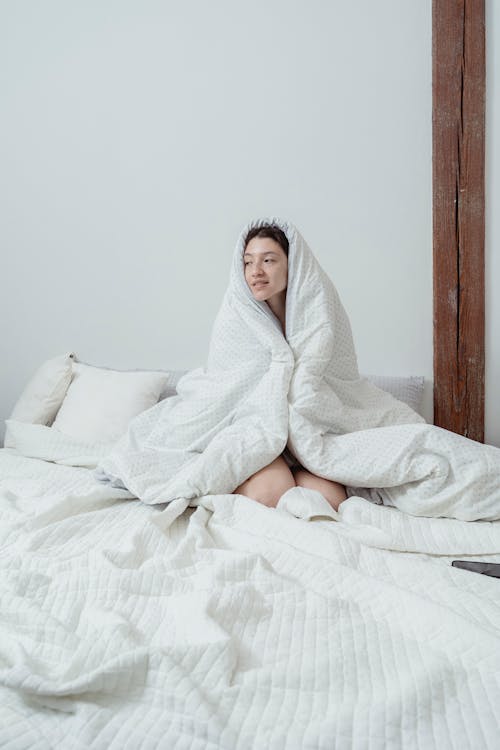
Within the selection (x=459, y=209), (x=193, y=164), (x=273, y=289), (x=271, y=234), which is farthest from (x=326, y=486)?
(x=193, y=164)

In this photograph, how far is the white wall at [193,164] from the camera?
8.85 feet

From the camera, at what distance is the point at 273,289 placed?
2.15 metres

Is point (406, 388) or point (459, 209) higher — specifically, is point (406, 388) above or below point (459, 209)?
below

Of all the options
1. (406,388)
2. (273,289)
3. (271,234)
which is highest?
(271,234)

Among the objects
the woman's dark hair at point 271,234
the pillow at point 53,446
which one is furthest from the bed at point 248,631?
the woman's dark hair at point 271,234

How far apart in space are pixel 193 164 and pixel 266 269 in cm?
110

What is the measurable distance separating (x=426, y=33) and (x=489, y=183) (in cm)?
64

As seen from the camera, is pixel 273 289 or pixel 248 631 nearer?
pixel 248 631

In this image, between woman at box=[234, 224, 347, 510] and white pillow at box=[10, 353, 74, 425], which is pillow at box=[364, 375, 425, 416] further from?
white pillow at box=[10, 353, 74, 425]

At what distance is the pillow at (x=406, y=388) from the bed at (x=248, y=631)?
106cm

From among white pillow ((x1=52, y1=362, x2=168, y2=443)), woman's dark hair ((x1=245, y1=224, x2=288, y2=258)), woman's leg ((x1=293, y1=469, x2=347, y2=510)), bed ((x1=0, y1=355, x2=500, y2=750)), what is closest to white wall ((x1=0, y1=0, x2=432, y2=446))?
white pillow ((x1=52, y1=362, x2=168, y2=443))

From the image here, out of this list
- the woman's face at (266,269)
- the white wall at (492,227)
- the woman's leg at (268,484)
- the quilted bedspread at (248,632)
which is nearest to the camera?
the quilted bedspread at (248,632)

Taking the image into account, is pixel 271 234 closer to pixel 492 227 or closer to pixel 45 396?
pixel 492 227

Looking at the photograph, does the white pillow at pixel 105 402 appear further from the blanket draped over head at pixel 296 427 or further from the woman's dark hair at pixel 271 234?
the woman's dark hair at pixel 271 234
